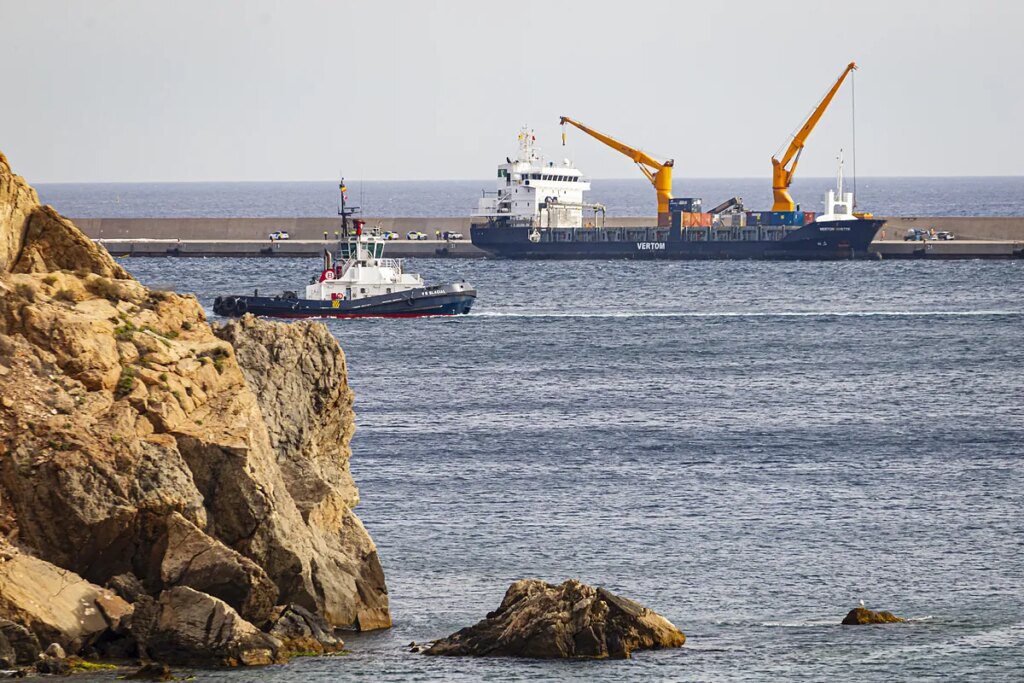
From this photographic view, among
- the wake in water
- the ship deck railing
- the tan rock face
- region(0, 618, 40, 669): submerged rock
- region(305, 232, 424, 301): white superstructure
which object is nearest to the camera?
region(0, 618, 40, 669): submerged rock

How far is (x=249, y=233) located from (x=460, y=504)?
11316 centimetres

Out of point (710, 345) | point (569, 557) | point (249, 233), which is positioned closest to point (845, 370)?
point (710, 345)

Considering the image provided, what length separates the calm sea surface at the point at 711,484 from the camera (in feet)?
82.7

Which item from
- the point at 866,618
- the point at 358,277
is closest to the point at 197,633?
the point at 866,618

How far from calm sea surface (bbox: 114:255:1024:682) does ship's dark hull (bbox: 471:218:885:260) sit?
4324 cm

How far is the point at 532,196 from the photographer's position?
5089 inches

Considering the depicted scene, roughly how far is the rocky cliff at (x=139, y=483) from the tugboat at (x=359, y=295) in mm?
51869

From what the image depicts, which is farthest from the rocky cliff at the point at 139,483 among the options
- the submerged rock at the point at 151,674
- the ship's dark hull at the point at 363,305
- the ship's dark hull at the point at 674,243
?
the ship's dark hull at the point at 674,243

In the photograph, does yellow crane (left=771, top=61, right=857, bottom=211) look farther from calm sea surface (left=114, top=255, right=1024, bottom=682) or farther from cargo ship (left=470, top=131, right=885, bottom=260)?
calm sea surface (left=114, top=255, right=1024, bottom=682)

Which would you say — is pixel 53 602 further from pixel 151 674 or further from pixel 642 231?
pixel 642 231

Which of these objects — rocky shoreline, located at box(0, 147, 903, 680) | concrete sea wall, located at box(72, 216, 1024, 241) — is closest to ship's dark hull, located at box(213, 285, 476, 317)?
rocky shoreline, located at box(0, 147, 903, 680)

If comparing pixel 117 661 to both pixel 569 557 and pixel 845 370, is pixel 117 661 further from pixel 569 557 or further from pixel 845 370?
pixel 845 370

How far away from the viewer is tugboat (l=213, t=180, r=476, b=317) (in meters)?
77.8

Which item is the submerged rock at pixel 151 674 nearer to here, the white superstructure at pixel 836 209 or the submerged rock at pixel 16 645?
the submerged rock at pixel 16 645
